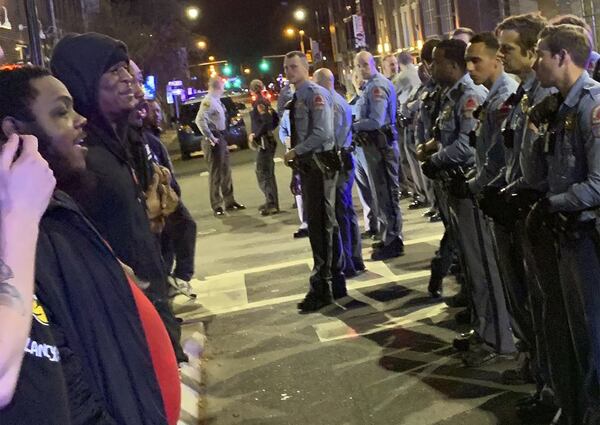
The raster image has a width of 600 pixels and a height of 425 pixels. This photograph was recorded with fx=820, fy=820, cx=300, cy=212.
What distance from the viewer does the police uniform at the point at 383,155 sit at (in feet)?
30.4

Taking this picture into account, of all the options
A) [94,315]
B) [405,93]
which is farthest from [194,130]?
[94,315]

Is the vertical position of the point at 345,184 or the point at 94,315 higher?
the point at 94,315

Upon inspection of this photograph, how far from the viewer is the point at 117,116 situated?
368 cm

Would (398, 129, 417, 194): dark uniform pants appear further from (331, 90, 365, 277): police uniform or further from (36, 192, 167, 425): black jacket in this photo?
(36, 192, 167, 425): black jacket

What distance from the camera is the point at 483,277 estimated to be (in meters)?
5.67

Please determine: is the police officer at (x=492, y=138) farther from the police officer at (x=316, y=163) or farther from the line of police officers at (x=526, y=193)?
the police officer at (x=316, y=163)

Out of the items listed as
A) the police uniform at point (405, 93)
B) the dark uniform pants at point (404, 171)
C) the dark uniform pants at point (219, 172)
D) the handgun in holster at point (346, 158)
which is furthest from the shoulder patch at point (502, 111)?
the dark uniform pants at point (219, 172)

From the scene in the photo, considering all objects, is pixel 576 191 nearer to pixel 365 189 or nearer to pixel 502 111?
pixel 502 111

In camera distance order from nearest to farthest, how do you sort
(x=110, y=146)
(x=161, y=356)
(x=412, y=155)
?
1. (x=161, y=356)
2. (x=110, y=146)
3. (x=412, y=155)

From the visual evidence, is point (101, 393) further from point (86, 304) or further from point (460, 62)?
point (460, 62)

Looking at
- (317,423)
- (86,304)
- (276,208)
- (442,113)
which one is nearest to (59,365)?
(86,304)

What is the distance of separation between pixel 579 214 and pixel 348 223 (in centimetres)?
436

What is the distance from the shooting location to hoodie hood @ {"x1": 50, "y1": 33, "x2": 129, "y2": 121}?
345cm

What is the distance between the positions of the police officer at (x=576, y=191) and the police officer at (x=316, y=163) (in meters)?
3.52
